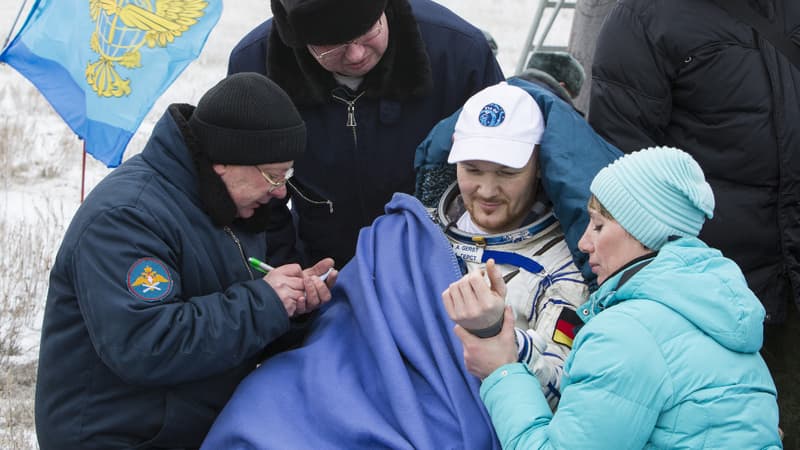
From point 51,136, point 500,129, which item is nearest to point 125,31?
point 500,129

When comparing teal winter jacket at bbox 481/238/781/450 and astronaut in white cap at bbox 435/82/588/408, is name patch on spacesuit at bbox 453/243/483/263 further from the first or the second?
teal winter jacket at bbox 481/238/781/450

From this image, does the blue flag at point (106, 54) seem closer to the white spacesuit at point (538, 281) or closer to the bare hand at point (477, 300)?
the white spacesuit at point (538, 281)

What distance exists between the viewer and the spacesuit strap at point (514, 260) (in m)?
2.55

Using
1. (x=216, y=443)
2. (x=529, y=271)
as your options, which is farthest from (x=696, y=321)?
(x=216, y=443)

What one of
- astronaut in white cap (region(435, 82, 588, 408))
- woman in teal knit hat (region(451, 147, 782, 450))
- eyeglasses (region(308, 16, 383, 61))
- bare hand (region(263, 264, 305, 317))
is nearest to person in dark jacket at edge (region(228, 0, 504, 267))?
eyeglasses (region(308, 16, 383, 61))

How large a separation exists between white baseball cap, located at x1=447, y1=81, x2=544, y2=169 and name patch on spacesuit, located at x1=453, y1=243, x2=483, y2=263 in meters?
0.27

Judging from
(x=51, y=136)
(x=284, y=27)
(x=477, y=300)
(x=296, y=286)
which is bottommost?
(x=51, y=136)

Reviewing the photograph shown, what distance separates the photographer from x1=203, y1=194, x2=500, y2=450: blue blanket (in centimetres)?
219

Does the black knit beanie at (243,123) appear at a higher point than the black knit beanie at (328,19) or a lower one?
lower

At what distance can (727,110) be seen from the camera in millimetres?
2865

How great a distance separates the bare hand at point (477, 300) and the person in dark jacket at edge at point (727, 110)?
1.07 meters

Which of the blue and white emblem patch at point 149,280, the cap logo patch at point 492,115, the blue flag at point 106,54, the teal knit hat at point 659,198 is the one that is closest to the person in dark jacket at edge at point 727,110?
the cap logo patch at point 492,115

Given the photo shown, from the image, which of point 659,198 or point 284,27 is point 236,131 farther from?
point 659,198

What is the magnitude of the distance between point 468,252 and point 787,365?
4.56ft
